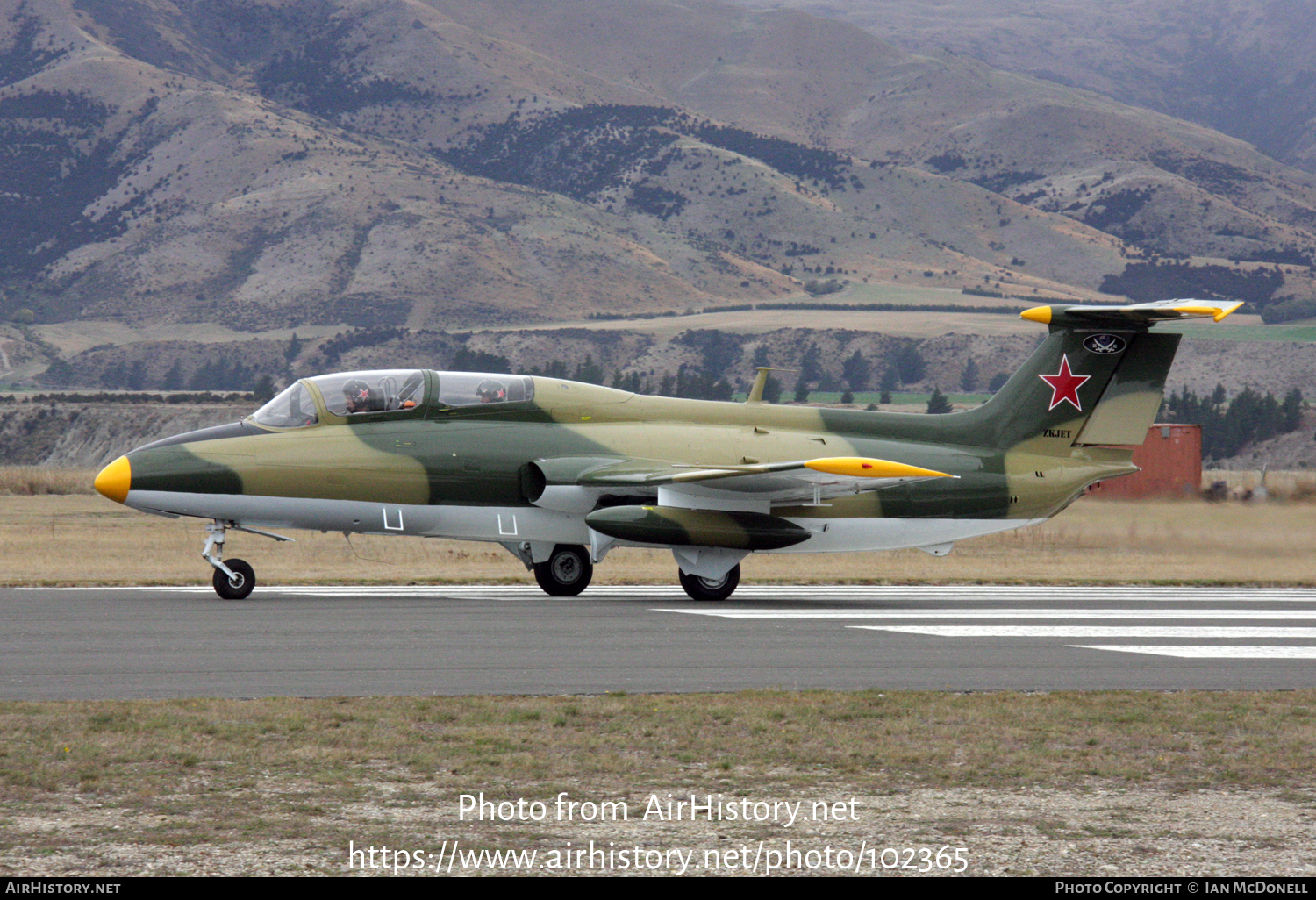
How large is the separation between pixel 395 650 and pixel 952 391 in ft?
534

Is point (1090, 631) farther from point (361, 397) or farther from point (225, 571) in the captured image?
point (225, 571)

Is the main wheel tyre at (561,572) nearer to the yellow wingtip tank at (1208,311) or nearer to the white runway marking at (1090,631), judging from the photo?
the white runway marking at (1090,631)

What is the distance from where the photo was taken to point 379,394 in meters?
19.3

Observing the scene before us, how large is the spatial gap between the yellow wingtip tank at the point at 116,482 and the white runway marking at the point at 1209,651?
37.4 ft

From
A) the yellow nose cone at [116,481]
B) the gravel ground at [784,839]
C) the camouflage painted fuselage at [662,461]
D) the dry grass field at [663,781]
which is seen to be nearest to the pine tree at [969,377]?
the camouflage painted fuselage at [662,461]

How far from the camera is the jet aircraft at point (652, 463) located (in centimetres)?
1842

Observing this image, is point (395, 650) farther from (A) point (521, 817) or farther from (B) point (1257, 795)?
(B) point (1257, 795)

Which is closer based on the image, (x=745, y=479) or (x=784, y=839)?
(x=784, y=839)

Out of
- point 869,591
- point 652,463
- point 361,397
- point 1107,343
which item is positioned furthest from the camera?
point 869,591

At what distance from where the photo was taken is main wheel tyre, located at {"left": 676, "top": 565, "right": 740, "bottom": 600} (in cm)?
1958

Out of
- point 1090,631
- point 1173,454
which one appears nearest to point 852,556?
point 1090,631

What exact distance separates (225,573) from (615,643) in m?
6.73
